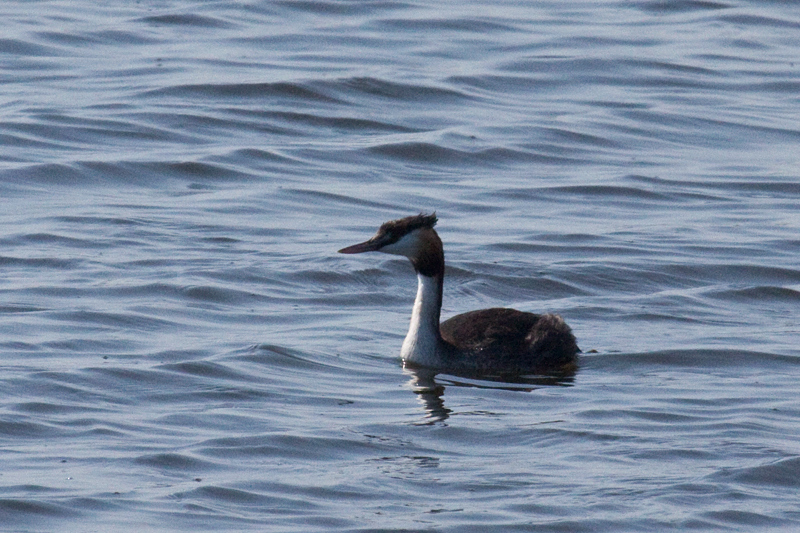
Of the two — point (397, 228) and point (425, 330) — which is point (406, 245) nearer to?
point (397, 228)

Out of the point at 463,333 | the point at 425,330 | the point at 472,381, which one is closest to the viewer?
the point at 472,381

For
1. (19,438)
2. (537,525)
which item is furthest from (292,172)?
(537,525)

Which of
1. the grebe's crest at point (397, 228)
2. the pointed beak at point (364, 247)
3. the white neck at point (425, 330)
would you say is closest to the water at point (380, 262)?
the white neck at point (425, 330)

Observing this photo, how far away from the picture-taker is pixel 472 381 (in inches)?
403

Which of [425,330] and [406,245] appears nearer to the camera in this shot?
[425,330]

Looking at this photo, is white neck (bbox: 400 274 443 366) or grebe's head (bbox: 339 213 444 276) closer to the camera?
white neck (bbox: 400 274 443 366)

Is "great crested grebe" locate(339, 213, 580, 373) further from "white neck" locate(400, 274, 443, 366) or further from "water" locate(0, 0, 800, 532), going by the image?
"water" locate(0, 0, 800, 532)

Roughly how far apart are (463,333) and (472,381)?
0.45 m

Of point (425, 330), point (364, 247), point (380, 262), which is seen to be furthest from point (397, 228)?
point (380, 262)

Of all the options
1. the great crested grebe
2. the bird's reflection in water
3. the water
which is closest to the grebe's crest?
the great crested grebe

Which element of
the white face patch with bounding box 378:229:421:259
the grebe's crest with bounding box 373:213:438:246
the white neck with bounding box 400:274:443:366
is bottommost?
the white neck with bounding box 400:274:443:366

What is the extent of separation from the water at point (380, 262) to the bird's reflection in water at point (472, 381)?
0.18 feet

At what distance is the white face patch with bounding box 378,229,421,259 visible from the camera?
10609mm

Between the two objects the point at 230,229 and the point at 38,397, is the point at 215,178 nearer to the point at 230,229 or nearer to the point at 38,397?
the point at 230,229
